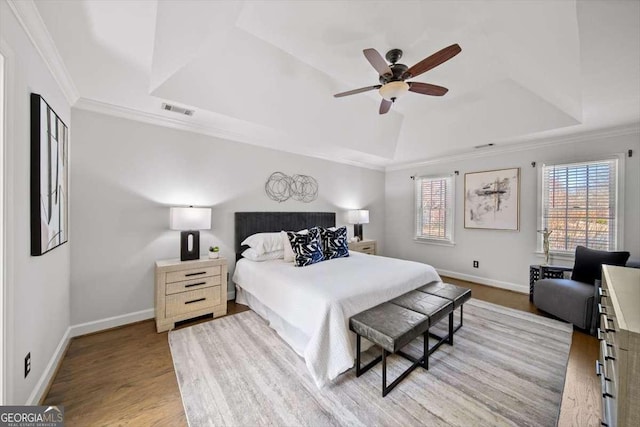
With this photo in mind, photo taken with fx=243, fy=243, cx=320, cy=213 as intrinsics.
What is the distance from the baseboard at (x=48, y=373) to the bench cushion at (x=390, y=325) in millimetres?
2193

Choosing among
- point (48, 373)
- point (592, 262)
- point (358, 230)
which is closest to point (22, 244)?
point (48, 373)

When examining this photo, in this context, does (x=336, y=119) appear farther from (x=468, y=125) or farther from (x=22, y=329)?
(x=22, y=329)

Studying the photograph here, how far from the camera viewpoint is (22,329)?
1.46 m

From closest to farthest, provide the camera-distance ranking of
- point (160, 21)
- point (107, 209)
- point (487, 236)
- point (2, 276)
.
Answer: point (2, 276)
point (160, 21)
point (107, 209)
point (487, 236)

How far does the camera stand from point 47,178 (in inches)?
68.8

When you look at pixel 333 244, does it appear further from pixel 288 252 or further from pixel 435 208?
pixel 435 208

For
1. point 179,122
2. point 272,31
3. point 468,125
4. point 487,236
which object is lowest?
point 487,236

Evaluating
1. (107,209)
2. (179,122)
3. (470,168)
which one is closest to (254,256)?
(107,209)

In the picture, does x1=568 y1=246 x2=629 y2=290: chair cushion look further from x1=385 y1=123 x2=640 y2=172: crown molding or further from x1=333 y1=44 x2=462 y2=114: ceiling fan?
x1=333 y1=44 x2=462 y2=114: ceiling fan

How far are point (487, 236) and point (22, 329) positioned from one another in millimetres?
5590

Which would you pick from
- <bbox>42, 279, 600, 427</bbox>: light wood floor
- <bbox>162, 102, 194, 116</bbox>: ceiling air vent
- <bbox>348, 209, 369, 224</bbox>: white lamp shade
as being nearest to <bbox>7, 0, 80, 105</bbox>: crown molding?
<bbox>162, 102, 194, 116</bbox>: ceiling air vent

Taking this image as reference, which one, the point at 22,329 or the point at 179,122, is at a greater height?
the point at 179,122

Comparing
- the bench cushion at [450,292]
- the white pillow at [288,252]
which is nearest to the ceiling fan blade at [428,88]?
the bench cushion at [450,292]

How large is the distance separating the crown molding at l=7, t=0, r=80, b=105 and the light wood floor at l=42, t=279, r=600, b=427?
2.42 meters
